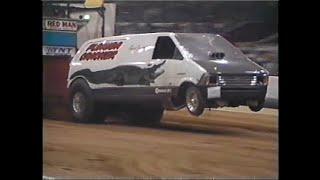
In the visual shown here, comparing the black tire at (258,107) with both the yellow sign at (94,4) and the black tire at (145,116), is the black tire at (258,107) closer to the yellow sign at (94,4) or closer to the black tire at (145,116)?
the black tire at (145,116)

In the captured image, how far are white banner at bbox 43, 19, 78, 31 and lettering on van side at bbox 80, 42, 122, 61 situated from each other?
0.85 feet

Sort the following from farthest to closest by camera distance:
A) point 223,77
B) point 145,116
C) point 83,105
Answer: point 83,105
point 145,116
point 223,77

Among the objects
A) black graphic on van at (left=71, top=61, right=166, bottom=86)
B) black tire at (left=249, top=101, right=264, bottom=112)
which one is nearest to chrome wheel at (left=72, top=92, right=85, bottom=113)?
black graphic on van at (left=71, top=61, right=166, bottom=86)

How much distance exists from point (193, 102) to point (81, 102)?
1113mm

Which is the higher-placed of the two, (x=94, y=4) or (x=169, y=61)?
(x=94, y=4)

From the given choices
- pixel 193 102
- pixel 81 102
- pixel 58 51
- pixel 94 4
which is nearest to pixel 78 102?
pixel 81 102

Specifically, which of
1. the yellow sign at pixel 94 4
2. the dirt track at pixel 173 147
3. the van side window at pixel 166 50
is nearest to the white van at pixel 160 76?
the van side window at pixel 166 50

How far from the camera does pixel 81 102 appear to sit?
501 cm

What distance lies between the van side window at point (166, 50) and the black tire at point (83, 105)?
0.75 meters

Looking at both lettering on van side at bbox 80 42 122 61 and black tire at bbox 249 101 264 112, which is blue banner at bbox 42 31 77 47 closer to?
lettering on van side at bbox 80 42 122 61

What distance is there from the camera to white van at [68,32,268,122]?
187 inches

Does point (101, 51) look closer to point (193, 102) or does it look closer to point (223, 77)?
point (193, 102)

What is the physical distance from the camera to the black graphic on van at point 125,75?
4.85 m
